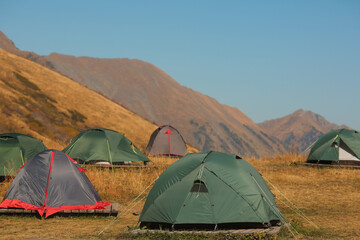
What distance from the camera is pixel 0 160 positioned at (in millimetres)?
18609

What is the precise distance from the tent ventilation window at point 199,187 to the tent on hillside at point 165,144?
21858mm

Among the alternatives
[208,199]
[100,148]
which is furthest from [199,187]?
[100,148]

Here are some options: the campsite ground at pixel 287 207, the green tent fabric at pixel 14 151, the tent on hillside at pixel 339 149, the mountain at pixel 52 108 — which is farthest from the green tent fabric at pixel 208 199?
the mountain at pixel 52 108

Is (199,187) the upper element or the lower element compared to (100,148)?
lower

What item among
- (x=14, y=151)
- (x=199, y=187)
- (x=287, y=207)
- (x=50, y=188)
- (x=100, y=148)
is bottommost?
(x=287, y=207)

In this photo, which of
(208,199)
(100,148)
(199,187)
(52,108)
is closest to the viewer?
(208,199)

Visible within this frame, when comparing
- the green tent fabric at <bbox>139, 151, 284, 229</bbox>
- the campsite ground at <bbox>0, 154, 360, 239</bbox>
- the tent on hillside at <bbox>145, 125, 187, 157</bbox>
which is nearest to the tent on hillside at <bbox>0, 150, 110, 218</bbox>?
the campsite ground at <bbox>0, 154, 360, 239</bbox>

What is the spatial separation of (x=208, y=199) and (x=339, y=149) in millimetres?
18388

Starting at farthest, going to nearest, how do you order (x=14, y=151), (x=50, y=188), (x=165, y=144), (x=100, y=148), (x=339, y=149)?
(x=165, y=144) < (x=339, y=149) < (x=100, y=148) < (x=14, y=151) < (x=50, y=188)

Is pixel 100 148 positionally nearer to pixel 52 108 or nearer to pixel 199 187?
pixel 199 187

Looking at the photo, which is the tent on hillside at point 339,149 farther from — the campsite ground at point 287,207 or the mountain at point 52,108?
the mountain at point 52,108

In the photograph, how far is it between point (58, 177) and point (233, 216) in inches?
220

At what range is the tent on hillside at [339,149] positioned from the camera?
27312 millimetres

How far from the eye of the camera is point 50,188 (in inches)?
538
